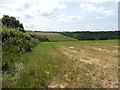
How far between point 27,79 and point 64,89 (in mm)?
1847

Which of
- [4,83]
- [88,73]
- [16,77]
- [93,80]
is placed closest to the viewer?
[4,83]

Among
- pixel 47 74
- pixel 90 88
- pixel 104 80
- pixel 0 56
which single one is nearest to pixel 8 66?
pixel 0 56

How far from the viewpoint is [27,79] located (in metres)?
13.4

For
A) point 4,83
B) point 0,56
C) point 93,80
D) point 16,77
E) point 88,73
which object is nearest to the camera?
point 4,83

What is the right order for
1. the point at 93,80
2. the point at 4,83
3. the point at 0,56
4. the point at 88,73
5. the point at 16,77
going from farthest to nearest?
the point at 88,73
the point at 93,80
the point at 0,56
the point at 16,77
the point at 4,83

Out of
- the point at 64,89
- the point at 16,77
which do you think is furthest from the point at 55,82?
the point at 16,77

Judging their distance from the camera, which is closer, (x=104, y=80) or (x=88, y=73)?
(x=104, y=80)

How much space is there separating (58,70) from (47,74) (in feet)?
7.37

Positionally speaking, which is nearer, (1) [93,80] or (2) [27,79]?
(2) [27,79]

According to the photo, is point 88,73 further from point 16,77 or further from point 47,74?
point 16,77

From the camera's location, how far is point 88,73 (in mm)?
17797

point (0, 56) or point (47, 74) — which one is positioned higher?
point (0, 56)

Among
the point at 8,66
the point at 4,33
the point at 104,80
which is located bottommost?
the point at 104,80

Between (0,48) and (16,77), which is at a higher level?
(0,48)
